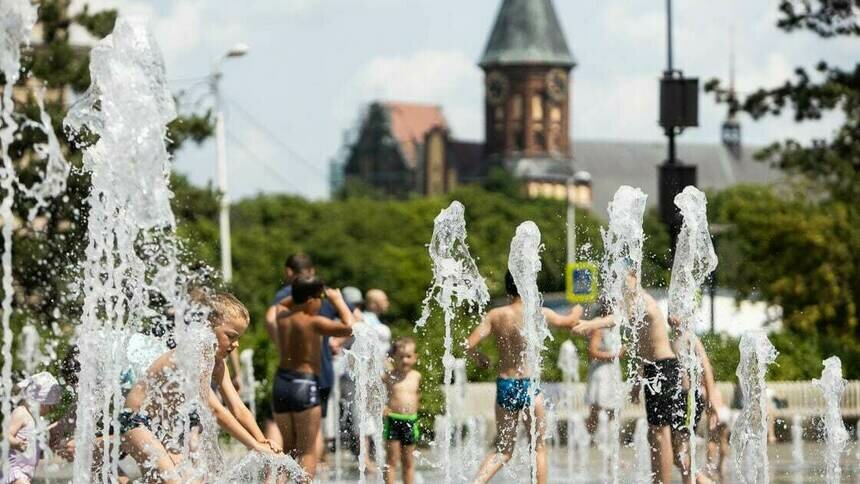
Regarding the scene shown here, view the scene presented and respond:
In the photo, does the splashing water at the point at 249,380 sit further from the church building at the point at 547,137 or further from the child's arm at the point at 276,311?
the church building at the point at 547,137

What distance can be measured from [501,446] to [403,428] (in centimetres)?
130

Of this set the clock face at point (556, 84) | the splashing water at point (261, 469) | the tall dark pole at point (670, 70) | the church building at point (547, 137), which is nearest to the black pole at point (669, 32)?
the tall dark pole at point (670, 70)

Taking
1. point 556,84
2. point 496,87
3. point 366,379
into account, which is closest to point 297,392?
point 366,379

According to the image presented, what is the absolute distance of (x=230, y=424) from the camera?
9.37 m

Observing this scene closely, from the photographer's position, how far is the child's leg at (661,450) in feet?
38.3

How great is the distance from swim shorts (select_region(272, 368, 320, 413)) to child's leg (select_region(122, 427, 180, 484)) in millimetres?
2622

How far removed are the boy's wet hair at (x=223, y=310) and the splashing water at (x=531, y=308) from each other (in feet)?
9.22

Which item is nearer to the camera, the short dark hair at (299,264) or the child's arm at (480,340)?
the child's arm at (480,340)

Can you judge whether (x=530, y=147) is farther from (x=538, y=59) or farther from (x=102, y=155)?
(x=102, y=155)

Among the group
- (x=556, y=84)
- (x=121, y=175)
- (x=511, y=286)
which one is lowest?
(x=511, y=286)

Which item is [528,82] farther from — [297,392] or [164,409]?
[164,409]

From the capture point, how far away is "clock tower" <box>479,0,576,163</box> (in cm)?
18675

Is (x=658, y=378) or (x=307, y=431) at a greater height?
(x=658, y=378)

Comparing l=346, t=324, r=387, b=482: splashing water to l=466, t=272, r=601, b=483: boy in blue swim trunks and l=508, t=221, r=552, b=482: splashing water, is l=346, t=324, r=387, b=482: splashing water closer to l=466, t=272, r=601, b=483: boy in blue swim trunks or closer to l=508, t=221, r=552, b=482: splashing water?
l=466, t=272, r=601, b=483: boy in blue swim trunks
